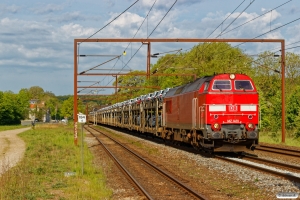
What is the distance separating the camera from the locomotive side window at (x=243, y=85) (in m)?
23.0

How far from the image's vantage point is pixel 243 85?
2320 cm

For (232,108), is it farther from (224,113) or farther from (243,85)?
(243,85)

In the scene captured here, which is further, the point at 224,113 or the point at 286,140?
the point at 286,140

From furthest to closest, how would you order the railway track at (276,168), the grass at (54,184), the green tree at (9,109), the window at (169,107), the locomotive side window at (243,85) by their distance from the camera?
the green tree at (9,109), the window at (169,107), the locomotive side window at (243,85), the railway track at (276,168), the grass at (54,184)

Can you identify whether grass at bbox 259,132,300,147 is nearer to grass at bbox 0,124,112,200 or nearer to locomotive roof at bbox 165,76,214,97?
locomotive roof at bbox 165,76,214,97

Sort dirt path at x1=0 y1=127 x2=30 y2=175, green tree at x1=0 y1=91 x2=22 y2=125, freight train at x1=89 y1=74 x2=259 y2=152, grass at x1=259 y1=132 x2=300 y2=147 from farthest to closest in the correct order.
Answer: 1. green tree at x1=0 y1=91 x2=22 y2=125
2. grass at x1=259 y1=132 x2=300 y2=147
3. freight train at x1=89 y1=74 x2=259 y2=152
4. dirt path at x1=0 y1=127 x2=30 y2=175

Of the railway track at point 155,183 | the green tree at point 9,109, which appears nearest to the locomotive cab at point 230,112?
the railway track at point 155,183

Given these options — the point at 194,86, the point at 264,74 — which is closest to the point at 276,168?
the point at 194,86

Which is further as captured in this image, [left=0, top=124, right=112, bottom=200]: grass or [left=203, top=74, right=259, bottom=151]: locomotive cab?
[left=203, top=74, right=259, bottom=151]: locomotive cab

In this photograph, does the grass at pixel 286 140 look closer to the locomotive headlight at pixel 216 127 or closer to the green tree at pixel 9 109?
the locomotive headlight at pixel 216 127

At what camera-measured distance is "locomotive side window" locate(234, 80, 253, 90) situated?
75.5 feet

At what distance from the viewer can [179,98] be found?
2808 centimetres

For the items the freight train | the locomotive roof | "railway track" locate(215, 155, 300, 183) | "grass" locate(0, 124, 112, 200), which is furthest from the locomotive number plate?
"grass" locate(0, 124, 112, 200)

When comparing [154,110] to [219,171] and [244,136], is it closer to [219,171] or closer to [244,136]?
[244,136]
